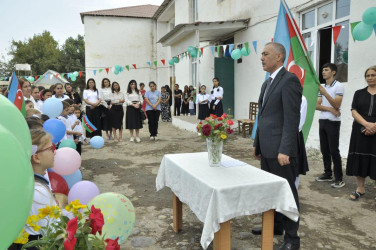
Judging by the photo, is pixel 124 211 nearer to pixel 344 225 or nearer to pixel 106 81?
pixel 344 225

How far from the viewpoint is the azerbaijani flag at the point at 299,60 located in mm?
4523

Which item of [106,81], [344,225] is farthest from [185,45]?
[344,225]

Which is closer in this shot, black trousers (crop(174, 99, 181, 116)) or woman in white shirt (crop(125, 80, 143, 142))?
woman in white shirt (crop(125, 80, 143, 142))

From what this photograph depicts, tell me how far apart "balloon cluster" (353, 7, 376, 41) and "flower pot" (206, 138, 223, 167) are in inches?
108

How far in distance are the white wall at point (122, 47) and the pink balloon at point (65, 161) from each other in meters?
18.9

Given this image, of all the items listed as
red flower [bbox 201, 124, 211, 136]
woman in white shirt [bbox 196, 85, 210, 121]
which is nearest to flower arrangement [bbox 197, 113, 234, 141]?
red flower [bbox 201, 124, 211, 136]

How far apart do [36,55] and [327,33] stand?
44.5 m

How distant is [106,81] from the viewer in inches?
320

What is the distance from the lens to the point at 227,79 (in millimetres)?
10891

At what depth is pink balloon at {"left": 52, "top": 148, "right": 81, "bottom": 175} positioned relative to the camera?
9.86 ft

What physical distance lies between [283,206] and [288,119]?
0.73m

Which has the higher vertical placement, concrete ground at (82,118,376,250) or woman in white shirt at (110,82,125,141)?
woman in white shirt at (110,82,125,141)

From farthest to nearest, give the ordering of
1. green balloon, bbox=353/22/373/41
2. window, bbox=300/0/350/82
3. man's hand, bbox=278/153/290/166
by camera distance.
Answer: window, bbox=300/0/350/82, green balloon, bbox=353/22/373/41, man's hand, bbox=278/153/290/166

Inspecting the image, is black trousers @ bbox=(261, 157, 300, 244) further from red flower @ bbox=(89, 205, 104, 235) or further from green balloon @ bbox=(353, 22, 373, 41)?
green balloon @ bbox=(353, 22, 373, 41)
